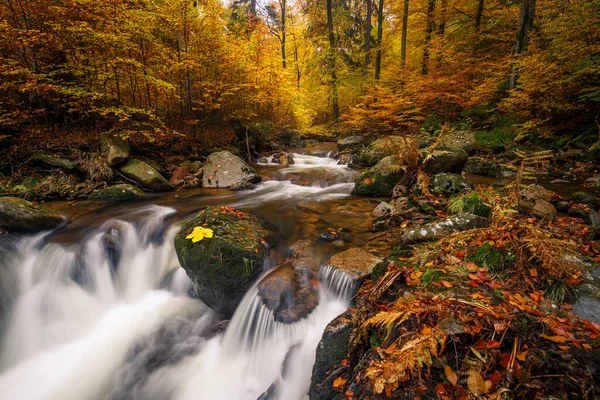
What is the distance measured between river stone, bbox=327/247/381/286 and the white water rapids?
165mm

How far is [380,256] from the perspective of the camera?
4.30m

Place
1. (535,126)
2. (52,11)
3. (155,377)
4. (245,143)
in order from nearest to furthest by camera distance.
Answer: (155,377), (52,11), (535,126), (245,143)

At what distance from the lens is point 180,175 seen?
370 inches

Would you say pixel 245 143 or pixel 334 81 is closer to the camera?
pixel 245 143

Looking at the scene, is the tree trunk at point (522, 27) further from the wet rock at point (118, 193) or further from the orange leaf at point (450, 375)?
the wet rock at point (118, 193)

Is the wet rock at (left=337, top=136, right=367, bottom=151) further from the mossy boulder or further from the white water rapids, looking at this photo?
the white water rapids

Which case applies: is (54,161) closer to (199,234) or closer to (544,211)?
(199,234)

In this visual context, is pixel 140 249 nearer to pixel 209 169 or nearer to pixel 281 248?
pixel 281 248

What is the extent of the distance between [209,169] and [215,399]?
7283 mm

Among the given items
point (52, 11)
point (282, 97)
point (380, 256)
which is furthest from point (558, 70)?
point (52, 11)

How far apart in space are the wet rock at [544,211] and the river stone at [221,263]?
15.4 ft

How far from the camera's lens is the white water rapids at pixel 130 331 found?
362cm

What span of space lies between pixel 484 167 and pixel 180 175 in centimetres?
989

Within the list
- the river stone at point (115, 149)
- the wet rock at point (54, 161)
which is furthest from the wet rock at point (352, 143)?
the wet rock at point (54, 161)
